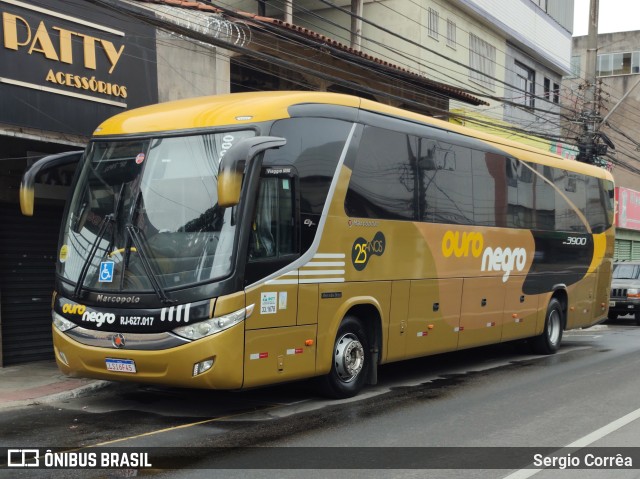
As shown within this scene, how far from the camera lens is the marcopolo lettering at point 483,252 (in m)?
12.2

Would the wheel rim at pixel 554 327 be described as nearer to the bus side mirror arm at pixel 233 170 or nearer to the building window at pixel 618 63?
the bus side mirror arm at pixel 233 170

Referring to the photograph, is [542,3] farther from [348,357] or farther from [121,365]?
[121,365]

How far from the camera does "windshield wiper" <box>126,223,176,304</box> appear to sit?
8297mm

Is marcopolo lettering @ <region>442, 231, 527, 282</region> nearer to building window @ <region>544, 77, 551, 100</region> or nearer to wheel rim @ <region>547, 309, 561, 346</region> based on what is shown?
wheel rim @ <region>547, 309, 561, 346</region>

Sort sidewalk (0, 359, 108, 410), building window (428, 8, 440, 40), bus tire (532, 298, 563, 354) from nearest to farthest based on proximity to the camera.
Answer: sidewalk (0, 359, 108, 410) < bus tire (532, 298, 563, 354) < building window (428, 8, 440, 40)

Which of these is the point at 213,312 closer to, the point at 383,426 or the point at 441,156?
the point at 383,426

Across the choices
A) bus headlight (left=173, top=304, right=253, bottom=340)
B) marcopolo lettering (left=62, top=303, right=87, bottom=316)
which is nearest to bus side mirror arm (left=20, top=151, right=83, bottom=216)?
marcopolo lettering (left=62, top=303, right=87, bottom=316)

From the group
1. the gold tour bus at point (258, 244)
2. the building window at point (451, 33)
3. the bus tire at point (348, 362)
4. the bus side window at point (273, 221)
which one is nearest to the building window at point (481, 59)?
the building window at point (451, 33)

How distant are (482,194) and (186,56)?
5787 millimetres

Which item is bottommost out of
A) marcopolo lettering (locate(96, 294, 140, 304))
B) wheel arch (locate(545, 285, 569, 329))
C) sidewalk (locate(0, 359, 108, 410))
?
sidewalk (locate(0, 359, 108, 410))

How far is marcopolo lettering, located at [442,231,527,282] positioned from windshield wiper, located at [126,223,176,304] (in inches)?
200

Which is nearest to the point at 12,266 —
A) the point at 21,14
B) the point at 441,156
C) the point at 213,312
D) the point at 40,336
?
the point at 40,336

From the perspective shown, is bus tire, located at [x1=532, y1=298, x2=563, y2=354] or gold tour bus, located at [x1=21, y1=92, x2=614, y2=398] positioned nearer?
Result: gold tour bus, located at [x1=21, y1=92, x2=614, y2=398]

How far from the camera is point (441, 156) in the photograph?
39.3ft
